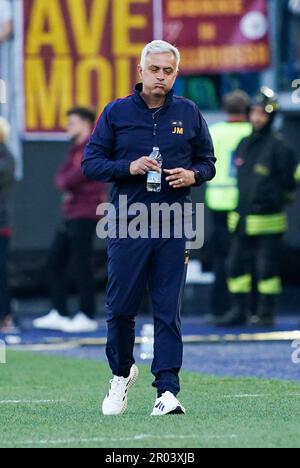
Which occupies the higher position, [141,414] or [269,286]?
[141,414]

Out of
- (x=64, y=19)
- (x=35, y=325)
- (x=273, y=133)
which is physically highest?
(x=64, y=19)

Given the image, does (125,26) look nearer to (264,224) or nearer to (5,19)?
(5,19)

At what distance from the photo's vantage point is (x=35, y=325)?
1495 centimetres

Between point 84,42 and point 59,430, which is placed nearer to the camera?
point 59,430

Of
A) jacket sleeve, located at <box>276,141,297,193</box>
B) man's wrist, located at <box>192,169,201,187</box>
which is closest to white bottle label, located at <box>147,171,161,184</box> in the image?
man's wrist, located at <box>192,169,201,187</box>

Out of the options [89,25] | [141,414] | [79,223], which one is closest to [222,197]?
[79,223]

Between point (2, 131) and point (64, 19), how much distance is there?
1940 millimetres

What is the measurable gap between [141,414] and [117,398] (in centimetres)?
16

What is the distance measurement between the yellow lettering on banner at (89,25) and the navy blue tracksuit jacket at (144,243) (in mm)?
8018

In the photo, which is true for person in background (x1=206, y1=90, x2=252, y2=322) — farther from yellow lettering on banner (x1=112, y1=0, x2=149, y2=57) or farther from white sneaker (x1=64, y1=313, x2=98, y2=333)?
yellow lettering on banner (x1=112, y1=0, x2=149, y2=57)

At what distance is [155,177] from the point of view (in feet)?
26.0

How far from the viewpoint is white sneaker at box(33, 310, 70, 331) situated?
14.8m
